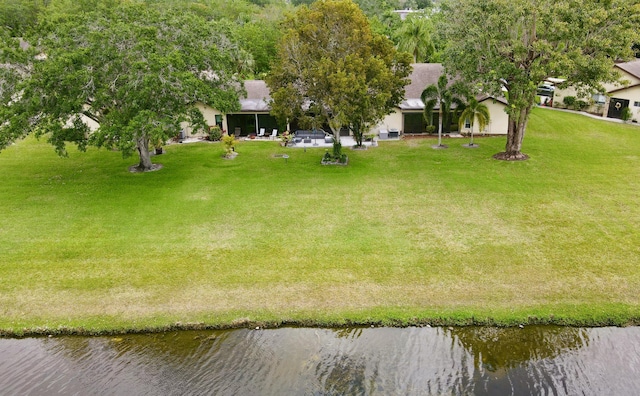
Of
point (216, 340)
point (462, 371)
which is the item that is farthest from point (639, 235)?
point (216, 340)

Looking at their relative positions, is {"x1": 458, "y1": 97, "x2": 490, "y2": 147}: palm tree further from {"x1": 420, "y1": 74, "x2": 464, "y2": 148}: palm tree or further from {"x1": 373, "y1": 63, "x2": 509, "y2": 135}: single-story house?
{"x1": 373, "y1": 63, "x2": 509, "y2": 135}: single-story house

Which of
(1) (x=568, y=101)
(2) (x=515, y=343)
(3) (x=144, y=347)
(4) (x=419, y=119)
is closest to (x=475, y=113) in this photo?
(4) (x=419, y=119)

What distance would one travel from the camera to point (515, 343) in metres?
13.3

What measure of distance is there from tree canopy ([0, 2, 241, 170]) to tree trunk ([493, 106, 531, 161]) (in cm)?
1715

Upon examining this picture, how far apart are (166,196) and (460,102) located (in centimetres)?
2046

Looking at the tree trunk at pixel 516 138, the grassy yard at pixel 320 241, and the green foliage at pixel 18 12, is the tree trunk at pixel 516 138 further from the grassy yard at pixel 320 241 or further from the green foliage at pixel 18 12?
the green foliage at pixel 18 12

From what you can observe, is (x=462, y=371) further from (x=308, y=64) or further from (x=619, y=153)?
(x=619, y=153)

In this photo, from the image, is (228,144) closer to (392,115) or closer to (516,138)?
(392,115)

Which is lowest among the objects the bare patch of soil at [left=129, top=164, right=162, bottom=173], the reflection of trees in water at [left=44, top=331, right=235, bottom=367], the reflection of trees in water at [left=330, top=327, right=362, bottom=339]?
the reflection of trees in water at [left=44, top=331, right=235, bottom=367]

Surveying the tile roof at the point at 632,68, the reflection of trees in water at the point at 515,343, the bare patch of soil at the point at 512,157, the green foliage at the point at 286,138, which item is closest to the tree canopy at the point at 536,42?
the bare patch of soil at the point at 512,157

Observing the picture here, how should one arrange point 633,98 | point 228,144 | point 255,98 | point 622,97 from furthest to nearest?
point 622,97
point 255,98
point 633,98
point 228,144

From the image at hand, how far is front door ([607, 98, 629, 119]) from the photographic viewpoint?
3588 cm

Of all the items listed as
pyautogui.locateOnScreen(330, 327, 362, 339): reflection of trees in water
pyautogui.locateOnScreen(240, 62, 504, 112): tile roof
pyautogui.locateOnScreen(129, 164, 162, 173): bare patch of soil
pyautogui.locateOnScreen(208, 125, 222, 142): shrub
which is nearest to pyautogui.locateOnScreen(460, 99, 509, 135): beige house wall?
pyautogui.locateOnScreen(240, 62, 504, 112): tile roof

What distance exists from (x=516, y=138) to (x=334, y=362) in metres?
20.6
